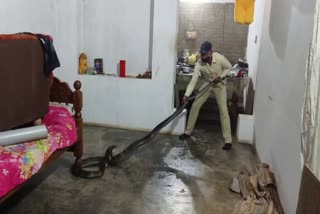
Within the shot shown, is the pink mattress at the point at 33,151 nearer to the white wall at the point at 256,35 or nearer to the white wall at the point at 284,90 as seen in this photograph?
the white wall at the point at 284,90

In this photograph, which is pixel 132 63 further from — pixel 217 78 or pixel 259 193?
pixel 259 193

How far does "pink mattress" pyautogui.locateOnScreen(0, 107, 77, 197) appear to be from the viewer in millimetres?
2078

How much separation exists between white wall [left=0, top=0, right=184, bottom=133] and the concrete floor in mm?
636

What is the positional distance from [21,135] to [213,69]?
284 cm

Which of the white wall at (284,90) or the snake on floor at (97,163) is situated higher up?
the white wall at (284,90)

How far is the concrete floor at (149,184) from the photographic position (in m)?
2.72

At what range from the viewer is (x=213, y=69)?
14.5 ft

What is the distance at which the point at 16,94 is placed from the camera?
2525mm

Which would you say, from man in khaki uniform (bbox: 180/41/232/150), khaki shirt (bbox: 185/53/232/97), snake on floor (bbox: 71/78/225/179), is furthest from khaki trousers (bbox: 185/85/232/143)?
snake on floor (bbox: 71/78/225/179)

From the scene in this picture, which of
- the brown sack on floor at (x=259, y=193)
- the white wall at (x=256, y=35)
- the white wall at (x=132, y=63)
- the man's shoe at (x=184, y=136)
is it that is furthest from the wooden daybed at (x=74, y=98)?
the white wall at (x=256, y=35)

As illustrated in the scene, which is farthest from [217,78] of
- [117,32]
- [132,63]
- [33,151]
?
[33,151]

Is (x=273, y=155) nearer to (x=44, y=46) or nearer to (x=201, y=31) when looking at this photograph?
(x=44, y=46)

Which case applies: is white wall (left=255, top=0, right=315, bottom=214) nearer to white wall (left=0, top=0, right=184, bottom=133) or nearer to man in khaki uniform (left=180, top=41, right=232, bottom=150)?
man in khaki uniform (left=180, top=41, right=232, bottom=150)

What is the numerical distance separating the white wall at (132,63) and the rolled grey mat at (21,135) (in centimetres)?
234
